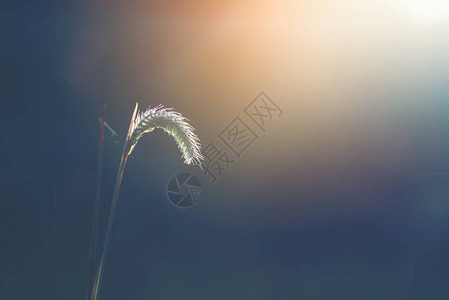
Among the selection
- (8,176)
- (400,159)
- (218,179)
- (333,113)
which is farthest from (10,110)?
(400,159)

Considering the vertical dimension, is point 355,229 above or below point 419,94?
below

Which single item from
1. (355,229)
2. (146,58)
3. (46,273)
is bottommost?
(355,229)

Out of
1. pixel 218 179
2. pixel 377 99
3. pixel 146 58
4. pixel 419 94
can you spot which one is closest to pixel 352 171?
pixel 377 99

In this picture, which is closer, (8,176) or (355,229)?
(8,176)

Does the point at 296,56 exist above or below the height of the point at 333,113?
above

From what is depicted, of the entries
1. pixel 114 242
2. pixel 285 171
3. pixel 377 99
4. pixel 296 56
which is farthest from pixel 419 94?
pixel 114 242

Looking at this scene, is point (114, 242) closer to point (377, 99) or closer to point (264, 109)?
point (264, 109)

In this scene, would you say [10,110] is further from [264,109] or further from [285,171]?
[285,171]

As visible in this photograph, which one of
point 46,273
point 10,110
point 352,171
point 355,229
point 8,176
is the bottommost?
point 355,229

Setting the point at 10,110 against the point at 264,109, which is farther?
the point at 264,109
